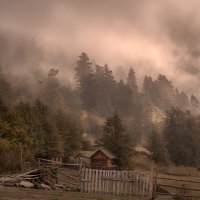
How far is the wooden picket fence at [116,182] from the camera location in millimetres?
26769

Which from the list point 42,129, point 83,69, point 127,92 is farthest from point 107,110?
point 42,129

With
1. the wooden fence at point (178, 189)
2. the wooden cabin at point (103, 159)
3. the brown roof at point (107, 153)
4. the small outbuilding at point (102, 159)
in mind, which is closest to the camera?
the wooden fence at point (178, 189)

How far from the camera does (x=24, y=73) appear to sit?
185m

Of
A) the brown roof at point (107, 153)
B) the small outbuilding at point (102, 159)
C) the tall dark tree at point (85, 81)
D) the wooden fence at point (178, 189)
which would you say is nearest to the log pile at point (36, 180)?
the wooden fence at point (178, 189)

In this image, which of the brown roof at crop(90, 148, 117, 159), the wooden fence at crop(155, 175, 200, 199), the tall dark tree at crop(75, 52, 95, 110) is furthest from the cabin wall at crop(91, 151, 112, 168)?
the tall dark tree at crop(75, 52, 95, 110)

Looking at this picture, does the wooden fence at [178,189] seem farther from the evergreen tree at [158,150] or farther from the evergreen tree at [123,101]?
the evergreen tree at [123,101]

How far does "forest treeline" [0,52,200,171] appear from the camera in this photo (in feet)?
165

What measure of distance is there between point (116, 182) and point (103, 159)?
36223 millimetres

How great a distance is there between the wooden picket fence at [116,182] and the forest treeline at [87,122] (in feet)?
37.8

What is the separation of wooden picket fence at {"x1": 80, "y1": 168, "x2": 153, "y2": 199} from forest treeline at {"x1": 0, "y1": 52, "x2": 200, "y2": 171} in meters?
11.5

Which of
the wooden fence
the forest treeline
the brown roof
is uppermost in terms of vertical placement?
the forest treeline

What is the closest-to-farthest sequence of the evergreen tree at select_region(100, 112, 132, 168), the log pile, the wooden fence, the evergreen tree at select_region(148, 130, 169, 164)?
the wooden fence → the log pile → the evergreen tree at select_region(100, 112, 132, 168) → the evergreen tree at select_region(148, 130, 169, 164)

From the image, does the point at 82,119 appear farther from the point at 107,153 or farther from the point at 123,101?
the point at 107,153

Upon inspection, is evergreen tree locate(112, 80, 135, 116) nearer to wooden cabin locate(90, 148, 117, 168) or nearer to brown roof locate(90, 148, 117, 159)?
wooden cabin locate(90, 148, 117, 168)
